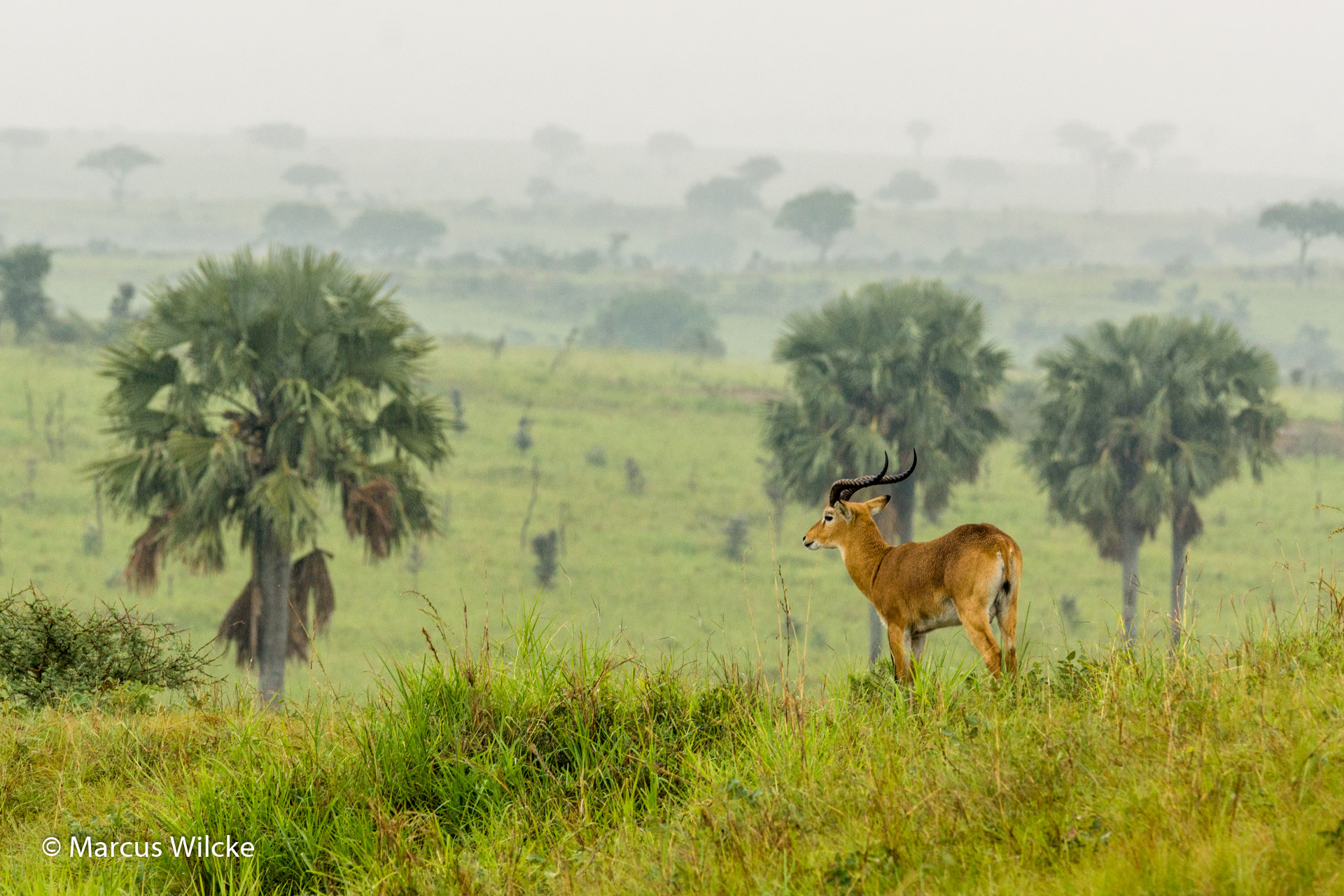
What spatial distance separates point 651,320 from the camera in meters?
106

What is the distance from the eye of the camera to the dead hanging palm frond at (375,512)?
59.2 ft

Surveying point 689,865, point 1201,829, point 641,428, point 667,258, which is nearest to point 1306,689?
point 1201,829

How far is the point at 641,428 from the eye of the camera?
56031 mm

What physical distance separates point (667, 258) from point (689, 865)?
640 ft

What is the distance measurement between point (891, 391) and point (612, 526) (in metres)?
17.2

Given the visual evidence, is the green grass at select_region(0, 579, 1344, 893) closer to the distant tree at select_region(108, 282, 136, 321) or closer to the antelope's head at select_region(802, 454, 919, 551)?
the antelope's head at select_region(802, 454, 919, 551)

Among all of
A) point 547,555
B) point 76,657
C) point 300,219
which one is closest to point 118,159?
point 300,219

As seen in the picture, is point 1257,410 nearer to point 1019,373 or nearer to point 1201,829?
point 1201,829

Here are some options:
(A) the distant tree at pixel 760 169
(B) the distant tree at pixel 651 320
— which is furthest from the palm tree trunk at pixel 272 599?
(A) the distant tree at pixel 760 169

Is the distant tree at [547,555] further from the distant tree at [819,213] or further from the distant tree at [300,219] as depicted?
the distant tree at [300,219]

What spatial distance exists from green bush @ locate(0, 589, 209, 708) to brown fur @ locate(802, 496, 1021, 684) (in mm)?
5087

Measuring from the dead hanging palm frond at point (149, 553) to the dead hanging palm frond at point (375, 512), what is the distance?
268cm

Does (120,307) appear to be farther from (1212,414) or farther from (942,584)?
(942,584)

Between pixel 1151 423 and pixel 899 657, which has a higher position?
pixel 1151 423
